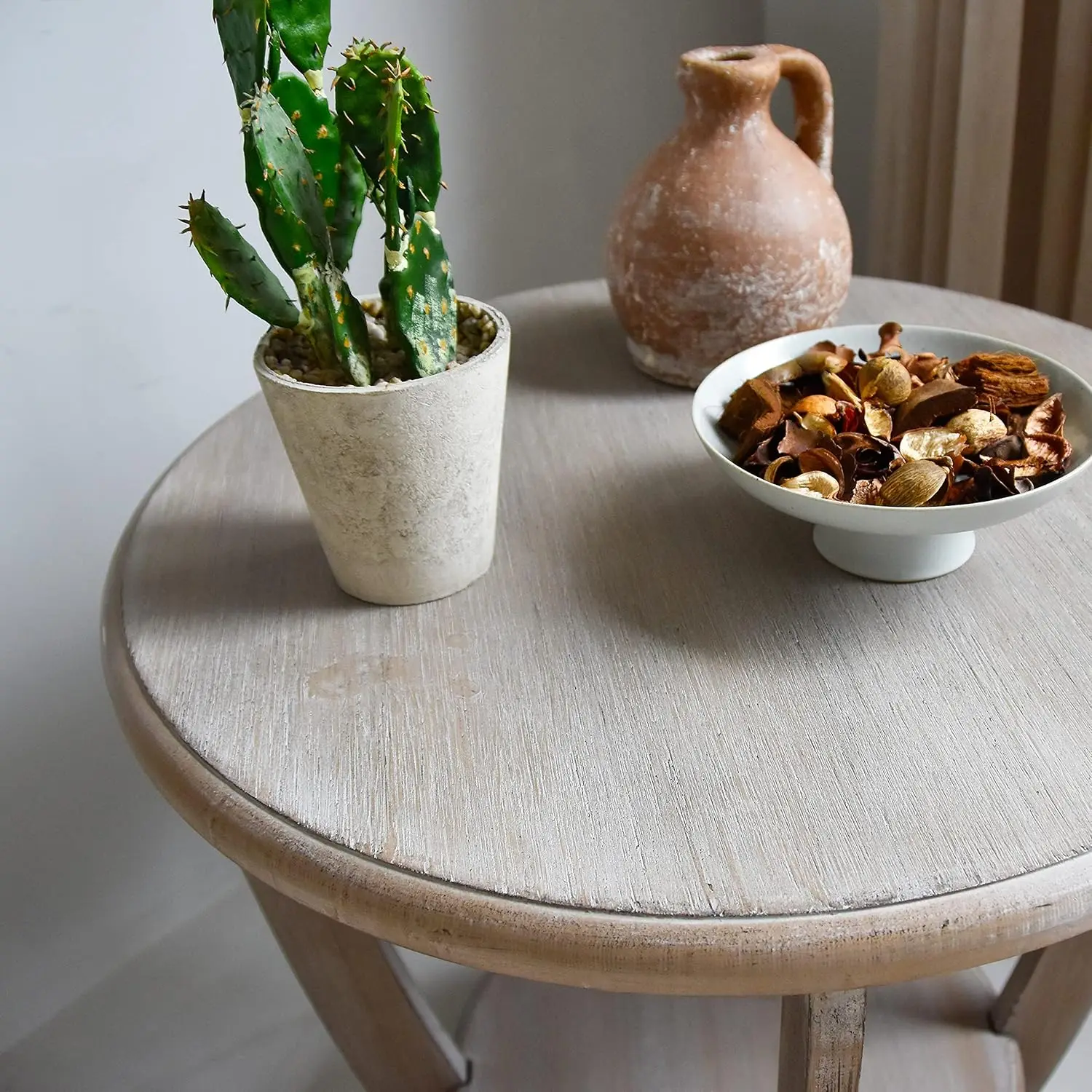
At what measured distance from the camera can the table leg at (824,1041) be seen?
1.58ft

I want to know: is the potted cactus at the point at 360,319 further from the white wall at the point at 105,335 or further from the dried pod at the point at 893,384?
the white wall at the point at 105,335

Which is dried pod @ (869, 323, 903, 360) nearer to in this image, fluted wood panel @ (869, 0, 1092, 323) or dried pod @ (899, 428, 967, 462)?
dried pod @ (899, 428, 967, 462)

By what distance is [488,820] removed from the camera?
17.1 inches

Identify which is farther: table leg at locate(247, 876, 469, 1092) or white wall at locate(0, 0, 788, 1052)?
white wall at locate(0, 0, 788, 1052)

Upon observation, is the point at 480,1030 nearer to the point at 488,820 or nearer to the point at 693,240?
the point at 488,820

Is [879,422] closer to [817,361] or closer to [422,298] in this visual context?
[817,361]

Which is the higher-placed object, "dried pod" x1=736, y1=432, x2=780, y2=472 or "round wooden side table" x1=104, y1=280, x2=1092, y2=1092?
"dried pod" x1=736, y1=432, x2=780, y2=472

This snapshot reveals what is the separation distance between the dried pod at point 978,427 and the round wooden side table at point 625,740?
7 centimetres

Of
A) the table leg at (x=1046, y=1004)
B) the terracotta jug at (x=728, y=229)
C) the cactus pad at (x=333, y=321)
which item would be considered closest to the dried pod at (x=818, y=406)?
the terracotta jug at (x=728, y=229)

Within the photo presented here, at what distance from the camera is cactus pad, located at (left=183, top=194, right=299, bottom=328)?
1.57 feet

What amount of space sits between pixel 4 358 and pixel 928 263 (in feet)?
3.42

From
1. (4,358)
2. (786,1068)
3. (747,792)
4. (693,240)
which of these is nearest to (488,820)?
(747,792)

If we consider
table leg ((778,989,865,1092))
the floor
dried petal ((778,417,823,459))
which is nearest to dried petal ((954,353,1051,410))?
dried petal ((778,417,823,459))

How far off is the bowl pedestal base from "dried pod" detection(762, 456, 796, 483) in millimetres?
41
